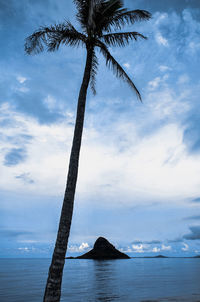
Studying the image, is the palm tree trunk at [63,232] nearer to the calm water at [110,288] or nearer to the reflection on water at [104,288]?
the calm water at [110,288]

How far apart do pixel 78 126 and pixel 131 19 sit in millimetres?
6445

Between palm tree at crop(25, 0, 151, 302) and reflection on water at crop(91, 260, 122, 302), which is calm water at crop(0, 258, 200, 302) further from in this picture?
palm tree at crop(25, 0, 151, 302)

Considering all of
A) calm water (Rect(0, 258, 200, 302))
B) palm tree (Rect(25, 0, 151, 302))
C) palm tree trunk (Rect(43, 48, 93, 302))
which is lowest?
calm water (Rect(0, 258, 200, 302))

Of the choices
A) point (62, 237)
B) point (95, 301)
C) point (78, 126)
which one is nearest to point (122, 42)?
point (78, 126)

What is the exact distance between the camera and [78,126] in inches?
348

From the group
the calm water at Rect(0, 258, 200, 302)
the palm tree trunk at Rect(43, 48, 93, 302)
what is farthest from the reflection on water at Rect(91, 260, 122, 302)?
the palm tree trunk at Rect(43, 48, 93, 302)

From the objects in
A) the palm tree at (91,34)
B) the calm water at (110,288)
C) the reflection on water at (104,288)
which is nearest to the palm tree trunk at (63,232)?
the palm tree at (91,34)

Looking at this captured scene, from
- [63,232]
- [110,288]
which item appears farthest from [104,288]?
[63,232]

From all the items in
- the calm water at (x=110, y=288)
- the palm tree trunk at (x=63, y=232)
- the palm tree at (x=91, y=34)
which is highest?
the palm tree at (x=91, y=34)

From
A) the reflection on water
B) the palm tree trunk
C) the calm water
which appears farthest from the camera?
the reflection on water

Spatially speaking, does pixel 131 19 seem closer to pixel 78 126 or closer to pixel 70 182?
pixel 78 126

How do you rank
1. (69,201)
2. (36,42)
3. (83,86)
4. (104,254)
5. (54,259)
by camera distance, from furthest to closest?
(104,254)
(36,42)
(83,86)
(69,201)
(54,259)

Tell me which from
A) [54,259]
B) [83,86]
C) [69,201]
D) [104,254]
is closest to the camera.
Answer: [54,259]

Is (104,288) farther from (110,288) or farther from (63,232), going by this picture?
(63,232)
